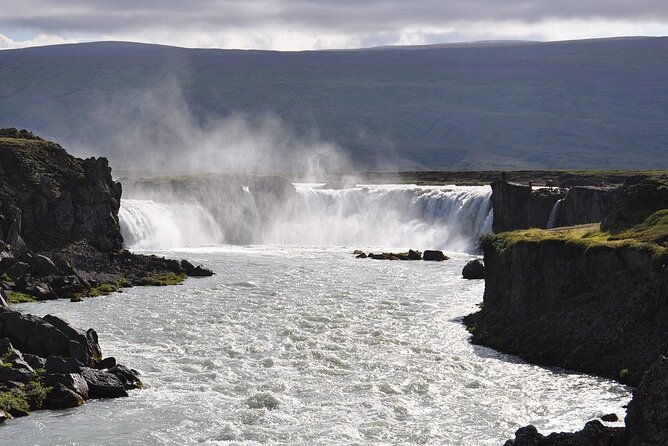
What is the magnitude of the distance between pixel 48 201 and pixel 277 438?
53094 millimetres

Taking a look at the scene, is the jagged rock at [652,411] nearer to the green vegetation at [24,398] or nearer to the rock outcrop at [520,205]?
the green vegetation at [24,398]

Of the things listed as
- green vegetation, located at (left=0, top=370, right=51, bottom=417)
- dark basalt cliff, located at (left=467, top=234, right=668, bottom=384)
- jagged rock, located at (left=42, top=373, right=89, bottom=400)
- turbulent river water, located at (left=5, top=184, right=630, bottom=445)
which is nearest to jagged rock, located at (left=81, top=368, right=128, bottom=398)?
jagged rock, located at (left=42, top=373, right=89, bottom=400)

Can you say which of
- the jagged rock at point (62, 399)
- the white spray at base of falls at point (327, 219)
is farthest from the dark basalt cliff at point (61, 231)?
A: the jagged rock at point (62, 399)

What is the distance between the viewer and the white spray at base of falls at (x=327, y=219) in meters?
108

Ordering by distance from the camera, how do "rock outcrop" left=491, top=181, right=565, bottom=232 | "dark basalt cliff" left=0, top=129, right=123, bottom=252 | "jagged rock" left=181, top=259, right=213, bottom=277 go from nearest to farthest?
"dark basalt cliff" left=0, top=129, right=123, bottom=252 < "jagged rock" left=181, top=259, right=213, bottom=277 < "rock outcrop" left=491, top=181, right=565, bottom=232

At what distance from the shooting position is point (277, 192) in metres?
129

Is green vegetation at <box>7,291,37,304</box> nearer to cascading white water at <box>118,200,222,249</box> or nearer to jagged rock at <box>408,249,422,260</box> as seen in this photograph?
jagged rock at <box>408,249,422,260</box>

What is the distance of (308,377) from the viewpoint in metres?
41.8

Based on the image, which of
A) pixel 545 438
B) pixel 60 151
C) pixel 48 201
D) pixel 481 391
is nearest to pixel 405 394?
pixel 481 391

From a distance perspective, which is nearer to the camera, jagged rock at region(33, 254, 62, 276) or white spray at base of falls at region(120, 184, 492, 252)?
jagged rock at region(33, 254, 62, 276)

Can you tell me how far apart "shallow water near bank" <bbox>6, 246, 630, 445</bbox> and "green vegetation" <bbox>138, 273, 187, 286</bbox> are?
4725 mm

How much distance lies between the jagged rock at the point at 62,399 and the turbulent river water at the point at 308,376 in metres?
0.56

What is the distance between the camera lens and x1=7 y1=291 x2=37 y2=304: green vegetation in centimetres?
6278

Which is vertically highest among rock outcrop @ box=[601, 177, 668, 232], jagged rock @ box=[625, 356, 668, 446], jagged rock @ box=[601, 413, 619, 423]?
rock outcrop @ box=[601, 177, 668, 232]
